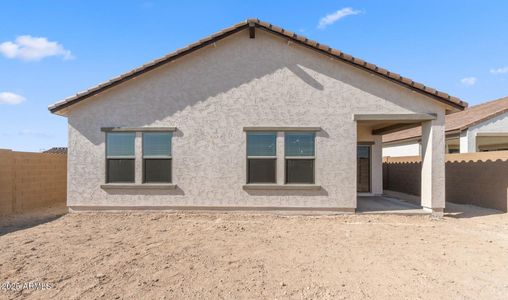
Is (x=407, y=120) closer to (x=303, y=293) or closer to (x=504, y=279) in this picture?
(x=504, y=279)

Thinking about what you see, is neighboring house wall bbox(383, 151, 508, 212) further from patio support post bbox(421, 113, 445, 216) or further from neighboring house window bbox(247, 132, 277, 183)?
neighboring house window bbox(247, 132, 277, 183)

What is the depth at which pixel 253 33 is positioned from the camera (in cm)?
923

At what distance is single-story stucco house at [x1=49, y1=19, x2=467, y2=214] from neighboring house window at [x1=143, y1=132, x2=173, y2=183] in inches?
1.3

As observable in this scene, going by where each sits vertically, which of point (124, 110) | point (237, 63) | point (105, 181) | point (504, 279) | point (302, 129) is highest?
point (237, 63)

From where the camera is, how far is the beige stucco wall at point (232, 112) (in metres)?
9.12

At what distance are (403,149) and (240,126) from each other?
51.1 feet

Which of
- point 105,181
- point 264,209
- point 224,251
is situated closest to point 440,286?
point 224,251

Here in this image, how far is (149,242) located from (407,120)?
8617 mm

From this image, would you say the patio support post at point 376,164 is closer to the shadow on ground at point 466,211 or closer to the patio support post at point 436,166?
the shadow on ground at point 466,211

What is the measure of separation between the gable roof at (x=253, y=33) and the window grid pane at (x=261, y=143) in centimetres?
322

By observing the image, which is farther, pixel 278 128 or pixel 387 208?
pixel 387 208

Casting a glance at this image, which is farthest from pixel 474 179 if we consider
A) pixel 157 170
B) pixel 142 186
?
pixel 142 186

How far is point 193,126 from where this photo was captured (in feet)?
30.3

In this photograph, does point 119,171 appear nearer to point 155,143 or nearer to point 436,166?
point 155,143
